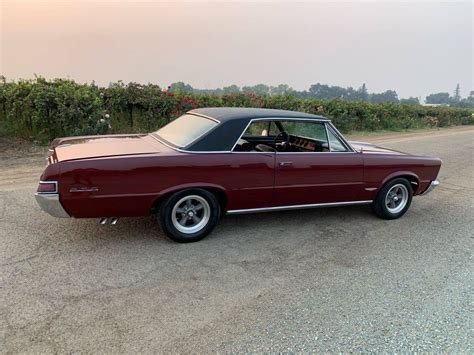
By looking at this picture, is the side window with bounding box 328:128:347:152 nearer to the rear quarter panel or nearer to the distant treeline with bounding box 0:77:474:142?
the rear quarter panel

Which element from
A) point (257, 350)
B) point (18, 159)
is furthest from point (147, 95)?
point (257, 350)

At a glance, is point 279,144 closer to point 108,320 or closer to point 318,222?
point 318,222

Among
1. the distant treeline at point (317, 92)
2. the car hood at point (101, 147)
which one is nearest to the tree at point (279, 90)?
the distant treeline at point (317, 92)

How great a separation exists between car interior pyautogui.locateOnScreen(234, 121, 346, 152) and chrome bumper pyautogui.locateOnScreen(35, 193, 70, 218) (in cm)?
203

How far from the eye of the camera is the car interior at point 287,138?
15.8 ft

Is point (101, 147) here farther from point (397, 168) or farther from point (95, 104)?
point (95, 104)

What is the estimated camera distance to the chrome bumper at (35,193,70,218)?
3.50m

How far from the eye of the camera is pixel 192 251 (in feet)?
12.8

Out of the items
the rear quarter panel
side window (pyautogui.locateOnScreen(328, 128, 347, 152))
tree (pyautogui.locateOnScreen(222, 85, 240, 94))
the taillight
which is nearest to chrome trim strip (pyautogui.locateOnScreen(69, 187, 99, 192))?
the taillight

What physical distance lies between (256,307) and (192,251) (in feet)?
3.70

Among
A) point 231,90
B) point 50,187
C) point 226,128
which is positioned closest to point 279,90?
point 231,90

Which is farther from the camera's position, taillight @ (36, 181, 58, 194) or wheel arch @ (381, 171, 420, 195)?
wheel arch @ (381, 171, 420, 195)

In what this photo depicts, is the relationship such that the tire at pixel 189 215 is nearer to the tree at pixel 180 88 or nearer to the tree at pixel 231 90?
the tree at pixel 180 88

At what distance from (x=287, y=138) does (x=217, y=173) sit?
5.47 feet
